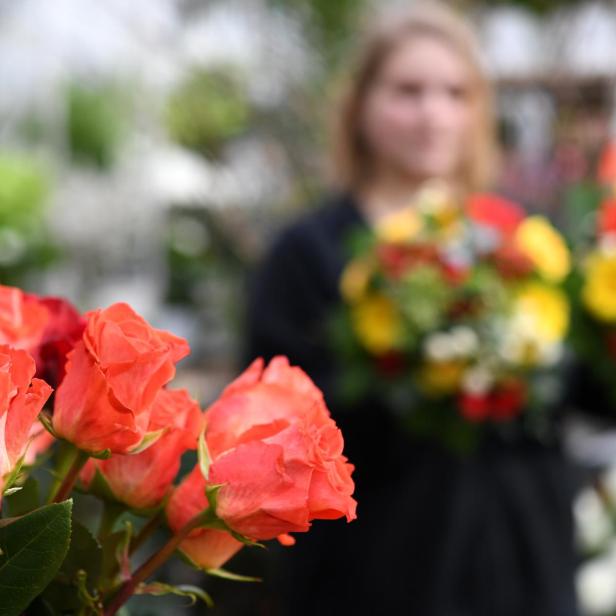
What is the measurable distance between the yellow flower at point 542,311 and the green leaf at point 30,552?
114 centimetres

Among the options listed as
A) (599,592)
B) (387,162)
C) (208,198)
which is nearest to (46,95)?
(208,198)

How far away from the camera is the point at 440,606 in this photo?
1.66 meters

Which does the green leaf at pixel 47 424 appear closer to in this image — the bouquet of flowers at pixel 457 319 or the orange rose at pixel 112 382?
the orange rose at pixel 112 382

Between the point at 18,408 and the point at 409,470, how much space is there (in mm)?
1362

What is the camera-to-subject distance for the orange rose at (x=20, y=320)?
464mm

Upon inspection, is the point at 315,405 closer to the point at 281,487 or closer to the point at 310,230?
the point at 281,487

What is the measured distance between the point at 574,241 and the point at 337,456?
133 centimetres

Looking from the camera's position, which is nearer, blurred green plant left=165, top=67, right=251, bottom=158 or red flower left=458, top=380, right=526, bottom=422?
red flower left=458, top=380, right=526, bottom=422

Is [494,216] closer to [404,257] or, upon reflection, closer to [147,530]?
[404,257]

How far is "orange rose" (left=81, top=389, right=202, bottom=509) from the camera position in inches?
17.2

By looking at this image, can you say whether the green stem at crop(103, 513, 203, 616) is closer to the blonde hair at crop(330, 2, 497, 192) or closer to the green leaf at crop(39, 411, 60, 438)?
the green leaf at crop(39, 411, 60, 438)

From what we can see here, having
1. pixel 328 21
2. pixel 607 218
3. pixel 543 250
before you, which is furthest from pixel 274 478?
pixel 328 21

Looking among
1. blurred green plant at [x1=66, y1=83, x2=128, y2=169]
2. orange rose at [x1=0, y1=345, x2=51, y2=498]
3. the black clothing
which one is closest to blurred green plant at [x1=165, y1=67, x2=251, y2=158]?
blurred green plant at [x1=66, y1=83, x2=128, y2=169]

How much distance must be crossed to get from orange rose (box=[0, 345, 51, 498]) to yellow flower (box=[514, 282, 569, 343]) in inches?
45.1
